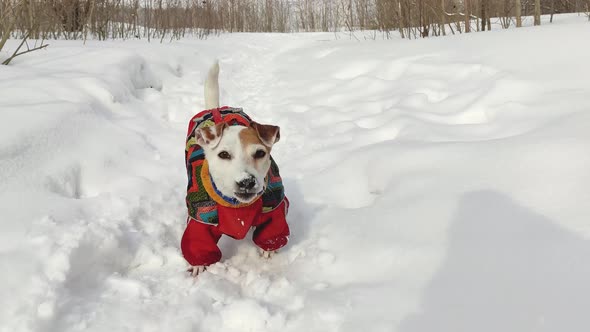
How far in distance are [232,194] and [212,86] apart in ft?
3.67

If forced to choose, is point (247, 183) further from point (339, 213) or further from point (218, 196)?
point (339, 213)

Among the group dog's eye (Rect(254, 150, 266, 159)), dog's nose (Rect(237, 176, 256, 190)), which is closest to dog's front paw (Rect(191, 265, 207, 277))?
dog's nose (Rect(237, 176, 256, 190))

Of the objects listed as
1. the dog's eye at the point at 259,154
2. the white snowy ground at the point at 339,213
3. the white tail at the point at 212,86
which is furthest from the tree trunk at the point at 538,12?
the dog's eye at the point at 259,154

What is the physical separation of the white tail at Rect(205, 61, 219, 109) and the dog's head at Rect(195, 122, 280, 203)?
767 mm

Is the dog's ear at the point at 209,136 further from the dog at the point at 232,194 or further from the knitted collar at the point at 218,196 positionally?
the knitted collar at the point at 218,196

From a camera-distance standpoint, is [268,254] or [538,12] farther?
[538,12]

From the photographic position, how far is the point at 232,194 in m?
1.84

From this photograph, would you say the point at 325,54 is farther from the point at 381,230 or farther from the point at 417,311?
the point at 417,311

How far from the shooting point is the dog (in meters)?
1.83

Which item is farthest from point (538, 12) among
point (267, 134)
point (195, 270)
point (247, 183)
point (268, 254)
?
point (195, 270)

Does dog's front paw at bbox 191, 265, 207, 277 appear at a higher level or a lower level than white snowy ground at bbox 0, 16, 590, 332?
lower

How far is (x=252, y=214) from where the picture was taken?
6.46 ft

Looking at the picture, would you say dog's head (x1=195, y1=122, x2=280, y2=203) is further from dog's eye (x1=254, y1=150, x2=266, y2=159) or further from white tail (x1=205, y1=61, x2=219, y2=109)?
white tail (x1=205, y1=61, x2=219, y2=109)

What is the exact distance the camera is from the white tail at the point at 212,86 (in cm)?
263
